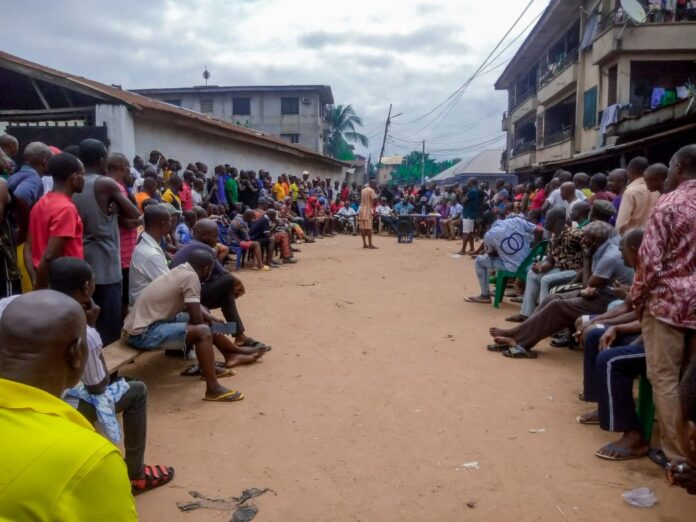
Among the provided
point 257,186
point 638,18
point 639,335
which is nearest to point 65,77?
point 257,186

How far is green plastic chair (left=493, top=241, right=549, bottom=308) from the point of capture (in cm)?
752

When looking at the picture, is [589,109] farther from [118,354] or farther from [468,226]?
[118,354]

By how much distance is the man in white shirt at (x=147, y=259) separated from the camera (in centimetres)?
489

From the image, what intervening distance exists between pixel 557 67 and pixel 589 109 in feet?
15.2

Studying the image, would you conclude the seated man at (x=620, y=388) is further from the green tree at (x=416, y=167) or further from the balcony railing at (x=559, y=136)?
the green tree at (x=416, y=167)

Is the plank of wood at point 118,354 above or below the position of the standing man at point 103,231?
below

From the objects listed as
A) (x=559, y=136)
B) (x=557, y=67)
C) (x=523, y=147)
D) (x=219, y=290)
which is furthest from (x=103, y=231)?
(x=523, y=147)

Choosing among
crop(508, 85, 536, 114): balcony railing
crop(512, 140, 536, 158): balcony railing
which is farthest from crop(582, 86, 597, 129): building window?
crop(508, 85, 536, 114): balcony railing

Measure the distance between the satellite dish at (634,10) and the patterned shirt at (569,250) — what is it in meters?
12.2

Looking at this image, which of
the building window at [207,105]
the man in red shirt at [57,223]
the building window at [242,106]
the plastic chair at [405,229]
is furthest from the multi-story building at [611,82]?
the building window at [207,105]

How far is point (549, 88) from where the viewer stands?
25.3 meters

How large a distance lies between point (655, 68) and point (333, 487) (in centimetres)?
1927

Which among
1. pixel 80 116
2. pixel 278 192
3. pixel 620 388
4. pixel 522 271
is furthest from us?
pixel 278 192

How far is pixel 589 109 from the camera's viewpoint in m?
20.5
